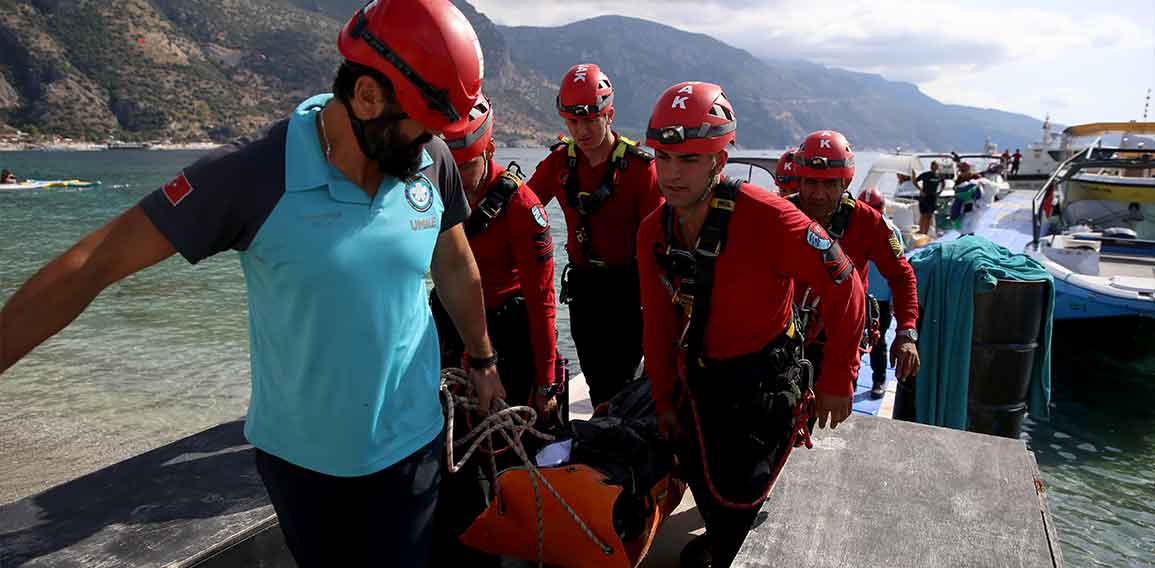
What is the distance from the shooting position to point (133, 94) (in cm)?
9631

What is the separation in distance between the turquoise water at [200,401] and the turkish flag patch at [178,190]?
20.8 ft

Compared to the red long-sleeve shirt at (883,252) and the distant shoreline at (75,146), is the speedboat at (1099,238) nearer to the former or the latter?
the red long-sleeve shirt at (883,252)

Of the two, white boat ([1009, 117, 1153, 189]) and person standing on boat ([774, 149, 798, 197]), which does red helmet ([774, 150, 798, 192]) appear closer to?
person standing on boat ([774, 149, 798, 197])

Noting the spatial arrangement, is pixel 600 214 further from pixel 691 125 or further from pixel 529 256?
pixel 691 125

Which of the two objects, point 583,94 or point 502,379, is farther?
point 583,94

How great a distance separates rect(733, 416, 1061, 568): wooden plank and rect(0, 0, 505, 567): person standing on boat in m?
1.20

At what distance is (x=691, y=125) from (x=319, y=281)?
1.51 metres

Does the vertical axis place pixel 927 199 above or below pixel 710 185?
below

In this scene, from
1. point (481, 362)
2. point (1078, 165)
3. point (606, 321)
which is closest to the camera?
point (481, 362)

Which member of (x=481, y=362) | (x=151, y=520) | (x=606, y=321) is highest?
(x=481, y=362)

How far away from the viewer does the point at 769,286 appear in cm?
265

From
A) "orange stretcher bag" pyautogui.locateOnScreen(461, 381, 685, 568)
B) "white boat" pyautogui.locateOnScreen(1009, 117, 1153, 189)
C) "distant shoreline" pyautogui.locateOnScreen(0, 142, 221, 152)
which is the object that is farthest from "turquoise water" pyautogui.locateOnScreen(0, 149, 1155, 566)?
"distant shoreline" pyautogui.locateOnScreen(0, 142, 221, 152)

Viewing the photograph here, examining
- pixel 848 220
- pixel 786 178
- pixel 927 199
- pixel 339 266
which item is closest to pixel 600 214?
pixel 848 220

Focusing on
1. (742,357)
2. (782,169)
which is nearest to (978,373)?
(782,169)
